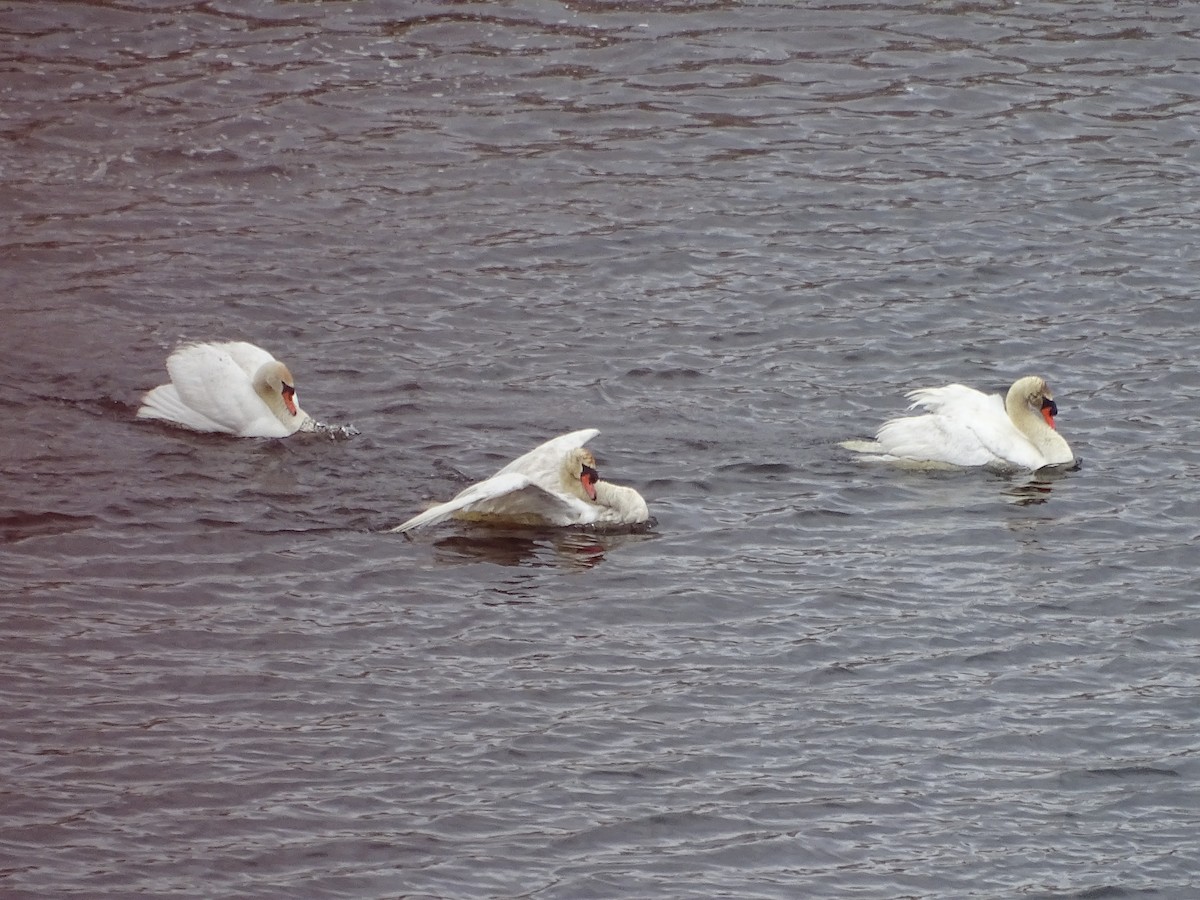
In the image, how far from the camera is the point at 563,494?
1078 cm

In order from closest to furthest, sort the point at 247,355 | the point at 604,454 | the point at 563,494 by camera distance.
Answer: the point at 563,494, the point at 604,454, the point at 247,355

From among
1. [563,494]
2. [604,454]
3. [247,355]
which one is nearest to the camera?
[563,494]

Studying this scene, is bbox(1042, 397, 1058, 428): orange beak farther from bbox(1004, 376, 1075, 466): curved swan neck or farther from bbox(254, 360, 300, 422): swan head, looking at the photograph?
bbox(254, 360, 300, 422): swan head

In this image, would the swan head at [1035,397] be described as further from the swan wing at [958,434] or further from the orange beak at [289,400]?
the orange beak at [289,400]

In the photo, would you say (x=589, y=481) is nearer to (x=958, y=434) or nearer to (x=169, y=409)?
(x=958, y=434)

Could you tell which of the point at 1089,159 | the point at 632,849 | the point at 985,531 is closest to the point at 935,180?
the point at 1089,159

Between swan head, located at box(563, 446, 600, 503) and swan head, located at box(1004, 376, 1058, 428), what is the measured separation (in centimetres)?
309

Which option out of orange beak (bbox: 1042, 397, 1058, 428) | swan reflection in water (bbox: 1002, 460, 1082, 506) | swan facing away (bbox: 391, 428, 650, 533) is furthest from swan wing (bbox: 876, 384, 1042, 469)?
swan facing away (bbox: 391, 428, 650, 533)

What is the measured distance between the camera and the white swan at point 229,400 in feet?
39.0

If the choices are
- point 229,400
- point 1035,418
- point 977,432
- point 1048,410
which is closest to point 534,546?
point 229,400

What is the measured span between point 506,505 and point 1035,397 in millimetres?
3638

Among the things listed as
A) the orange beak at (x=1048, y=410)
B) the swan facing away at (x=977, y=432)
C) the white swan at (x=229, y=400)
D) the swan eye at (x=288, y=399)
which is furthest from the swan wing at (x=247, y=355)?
the orange beak at (x=1048, y=410)

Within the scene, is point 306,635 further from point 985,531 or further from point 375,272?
point 375,272

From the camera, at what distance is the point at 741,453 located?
38.5ft
